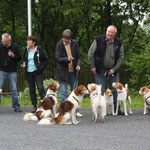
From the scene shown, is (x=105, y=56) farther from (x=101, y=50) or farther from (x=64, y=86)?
(x=64, y=86)

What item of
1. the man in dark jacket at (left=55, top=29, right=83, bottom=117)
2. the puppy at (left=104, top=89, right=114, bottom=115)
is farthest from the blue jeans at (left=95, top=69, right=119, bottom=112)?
the man in dark jacket at (left=55, top=29, right=83, bottom=117)

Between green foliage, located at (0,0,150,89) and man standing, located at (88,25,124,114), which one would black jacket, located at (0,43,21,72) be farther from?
green foliage, located at (0,0,150,89)

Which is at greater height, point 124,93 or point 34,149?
point 124,93

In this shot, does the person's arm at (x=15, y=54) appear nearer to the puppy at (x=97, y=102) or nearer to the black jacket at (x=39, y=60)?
the black jacket at (x=39, y=60)

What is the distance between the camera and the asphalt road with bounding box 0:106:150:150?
624cm

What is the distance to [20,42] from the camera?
92.4ft

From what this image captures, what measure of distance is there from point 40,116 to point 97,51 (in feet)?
7.58

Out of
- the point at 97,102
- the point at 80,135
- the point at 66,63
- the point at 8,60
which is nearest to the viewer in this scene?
the point at 80,135

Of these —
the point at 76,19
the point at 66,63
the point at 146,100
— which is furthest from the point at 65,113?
the point at 76,19

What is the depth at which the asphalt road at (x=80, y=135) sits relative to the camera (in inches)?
246

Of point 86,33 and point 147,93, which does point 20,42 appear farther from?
point 147,93

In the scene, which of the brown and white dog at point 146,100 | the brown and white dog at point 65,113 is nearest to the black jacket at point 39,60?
the brown and white dog at point 65,113

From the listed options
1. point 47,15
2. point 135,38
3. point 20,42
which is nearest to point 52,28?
point 47,15

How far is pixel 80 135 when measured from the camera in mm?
7230
